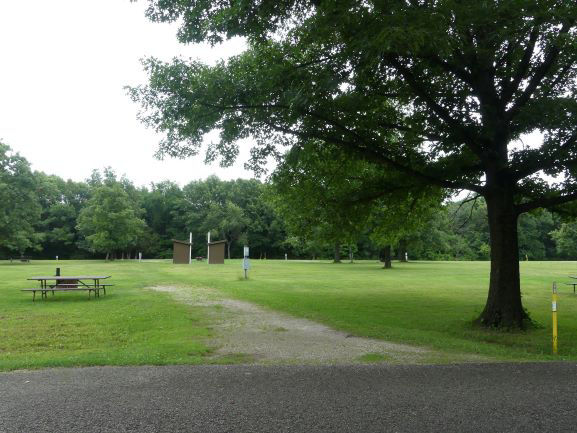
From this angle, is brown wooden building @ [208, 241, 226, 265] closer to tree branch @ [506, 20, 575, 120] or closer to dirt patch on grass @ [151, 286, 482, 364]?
dirt patch on grass @ [151, 286, 482, 364]

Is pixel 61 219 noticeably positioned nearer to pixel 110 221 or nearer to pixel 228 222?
pixel 110 221

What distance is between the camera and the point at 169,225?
311 ft

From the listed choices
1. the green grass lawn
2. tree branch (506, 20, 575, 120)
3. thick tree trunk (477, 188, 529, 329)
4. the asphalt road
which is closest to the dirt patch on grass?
the green grass lawn

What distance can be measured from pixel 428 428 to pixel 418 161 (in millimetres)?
9510

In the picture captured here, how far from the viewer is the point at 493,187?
1176 cm

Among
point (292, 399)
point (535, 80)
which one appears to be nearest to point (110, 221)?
point (535, 80)

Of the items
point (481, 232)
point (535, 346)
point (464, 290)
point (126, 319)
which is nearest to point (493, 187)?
point (535, 346)

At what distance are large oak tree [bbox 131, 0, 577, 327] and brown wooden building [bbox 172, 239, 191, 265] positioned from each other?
3948cm

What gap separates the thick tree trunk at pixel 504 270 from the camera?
11406 millimetres

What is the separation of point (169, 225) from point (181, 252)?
4491 cm

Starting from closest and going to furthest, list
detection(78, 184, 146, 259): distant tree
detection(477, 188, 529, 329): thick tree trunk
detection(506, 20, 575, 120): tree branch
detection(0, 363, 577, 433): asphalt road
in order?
detection(0, 363, 577, 433): asphalt road, detection(506, 20, 575, 120): tree branch, detection(477, 188, 529, 329): thick tree trunk, detection(78, 184, 146, 259): distant tree

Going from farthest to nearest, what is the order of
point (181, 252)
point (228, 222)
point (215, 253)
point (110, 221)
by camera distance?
point (228, 222)
point (110, 221)
point (181, 252)
point (215, 253)

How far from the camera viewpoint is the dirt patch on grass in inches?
300

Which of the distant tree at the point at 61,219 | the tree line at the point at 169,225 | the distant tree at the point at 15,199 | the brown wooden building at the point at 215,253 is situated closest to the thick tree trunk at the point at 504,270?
the tree line at the point at 169,225
